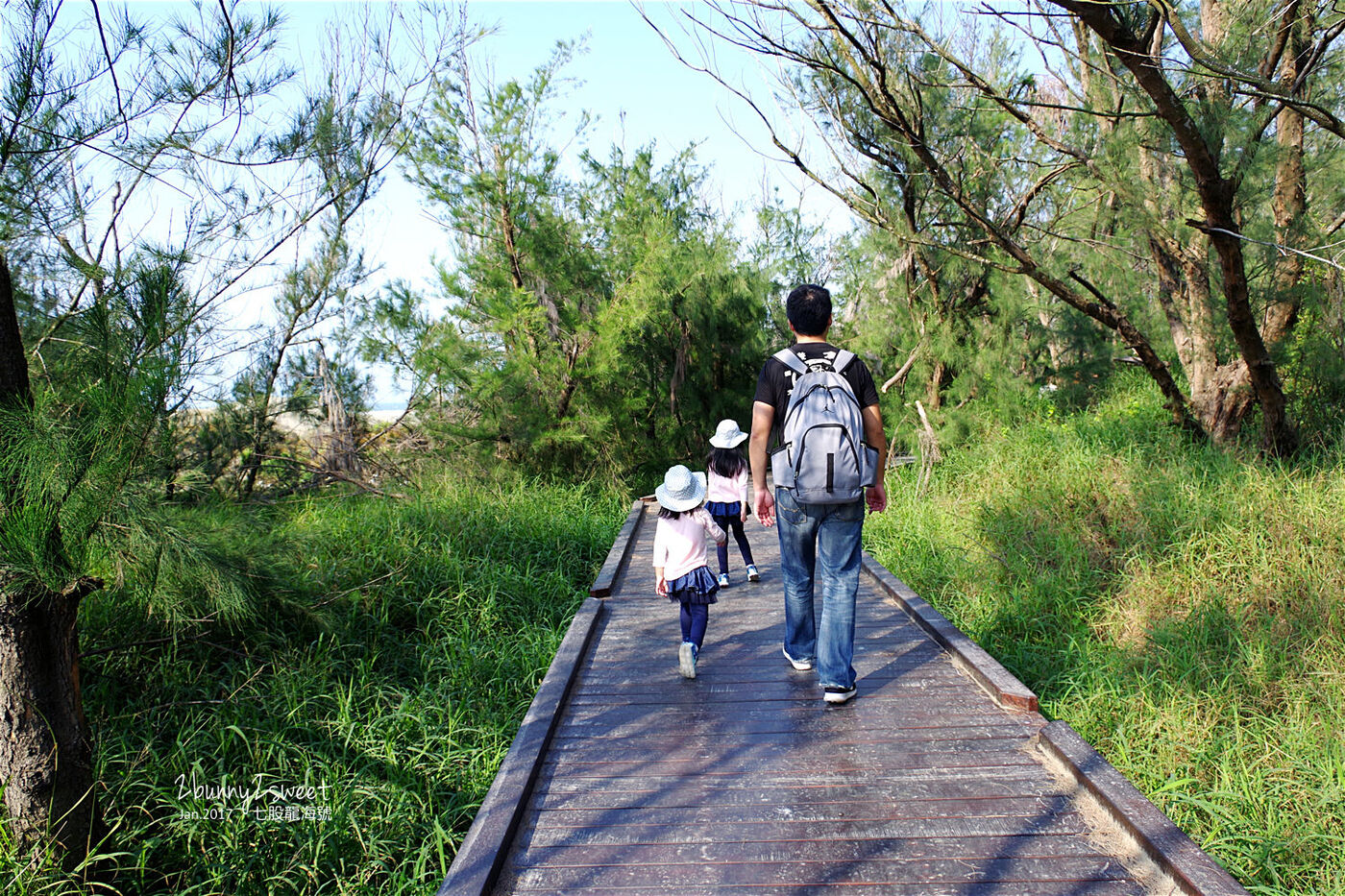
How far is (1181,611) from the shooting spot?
5.04 metres

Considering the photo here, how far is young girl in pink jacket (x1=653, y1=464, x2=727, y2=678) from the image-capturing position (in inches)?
152

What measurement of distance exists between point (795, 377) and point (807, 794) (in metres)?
Answer: 1.56

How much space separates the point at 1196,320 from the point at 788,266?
6.64m

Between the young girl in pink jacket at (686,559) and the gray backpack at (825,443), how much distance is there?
2.55 feet

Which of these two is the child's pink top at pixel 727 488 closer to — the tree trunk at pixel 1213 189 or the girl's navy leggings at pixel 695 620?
the girl's navy leggings at pixel 695 620

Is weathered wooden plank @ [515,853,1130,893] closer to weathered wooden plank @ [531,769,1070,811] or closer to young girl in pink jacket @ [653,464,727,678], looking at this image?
weathered wooden plank @ [531,769,1070,811]

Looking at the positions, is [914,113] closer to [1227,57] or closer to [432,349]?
[1227,57]

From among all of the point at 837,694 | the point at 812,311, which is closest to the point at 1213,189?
the point at 812,311

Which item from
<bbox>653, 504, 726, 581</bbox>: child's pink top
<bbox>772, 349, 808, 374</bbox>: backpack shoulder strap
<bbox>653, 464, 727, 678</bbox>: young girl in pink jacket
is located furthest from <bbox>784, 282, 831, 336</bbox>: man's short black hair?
<bbox>653, 504, 726, 581</bbox>: child's pink top

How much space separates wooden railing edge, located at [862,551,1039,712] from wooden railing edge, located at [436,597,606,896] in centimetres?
190

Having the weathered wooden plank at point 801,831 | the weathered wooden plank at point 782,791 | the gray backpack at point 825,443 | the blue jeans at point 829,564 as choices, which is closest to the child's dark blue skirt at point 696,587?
the blue jeans at point 829,564

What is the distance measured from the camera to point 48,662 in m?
3.29

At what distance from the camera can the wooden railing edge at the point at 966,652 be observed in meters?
3.46

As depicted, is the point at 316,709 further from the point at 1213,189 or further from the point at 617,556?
the point at 1213,189
